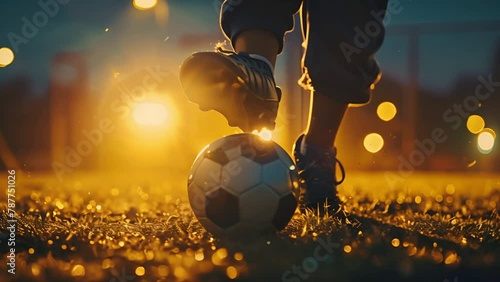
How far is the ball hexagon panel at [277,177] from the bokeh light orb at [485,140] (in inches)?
233

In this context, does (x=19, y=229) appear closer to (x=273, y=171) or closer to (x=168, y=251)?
(x=168, y=251)

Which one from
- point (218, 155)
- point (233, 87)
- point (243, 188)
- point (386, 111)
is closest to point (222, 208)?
point (243, 188)

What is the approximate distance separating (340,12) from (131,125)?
511cm

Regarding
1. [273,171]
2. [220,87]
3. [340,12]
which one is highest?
[340,12]

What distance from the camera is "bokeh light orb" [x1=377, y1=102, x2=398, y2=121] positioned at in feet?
27.1

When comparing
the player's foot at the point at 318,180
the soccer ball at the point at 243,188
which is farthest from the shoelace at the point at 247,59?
the player's foot at the point at 318,180

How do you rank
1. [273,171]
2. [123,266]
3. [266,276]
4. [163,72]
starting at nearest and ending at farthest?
1. [266,276]
2. [123,266]
3. [273,171]
4. [163,72]

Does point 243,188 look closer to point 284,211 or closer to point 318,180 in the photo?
point 284,211

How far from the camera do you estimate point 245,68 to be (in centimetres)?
251

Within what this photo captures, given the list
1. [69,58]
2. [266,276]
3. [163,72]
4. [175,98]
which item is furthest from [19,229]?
[69,58]

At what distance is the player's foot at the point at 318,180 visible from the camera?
9.37ft

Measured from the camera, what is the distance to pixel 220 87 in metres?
2.54

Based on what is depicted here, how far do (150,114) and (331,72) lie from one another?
4752mm

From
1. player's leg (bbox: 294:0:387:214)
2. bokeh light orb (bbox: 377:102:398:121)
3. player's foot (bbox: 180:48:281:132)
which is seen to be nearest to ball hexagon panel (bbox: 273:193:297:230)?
player's foot (bbox: 180:48:281:132)
